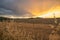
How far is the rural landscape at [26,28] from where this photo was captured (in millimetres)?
2168

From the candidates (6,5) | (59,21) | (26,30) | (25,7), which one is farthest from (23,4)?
(59,21)

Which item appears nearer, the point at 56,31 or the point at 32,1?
the point at 56,31

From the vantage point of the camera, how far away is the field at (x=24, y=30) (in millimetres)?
2166

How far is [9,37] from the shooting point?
7.26 ft

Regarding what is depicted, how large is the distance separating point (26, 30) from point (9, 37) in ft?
0.90

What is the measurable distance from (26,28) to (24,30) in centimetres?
5

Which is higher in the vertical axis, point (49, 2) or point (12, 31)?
point (49, 2)

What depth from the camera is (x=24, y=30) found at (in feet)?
7.23

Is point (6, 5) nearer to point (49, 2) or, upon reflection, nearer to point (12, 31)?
point (12, 31)

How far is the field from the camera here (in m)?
2.17

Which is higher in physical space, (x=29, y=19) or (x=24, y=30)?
(x=29, y=19)

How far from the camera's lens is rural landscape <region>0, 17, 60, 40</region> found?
7.11ft

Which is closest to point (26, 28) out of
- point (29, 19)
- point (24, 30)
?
point (24, 30)

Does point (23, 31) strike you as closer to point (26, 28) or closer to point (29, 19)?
point (26, 28)
